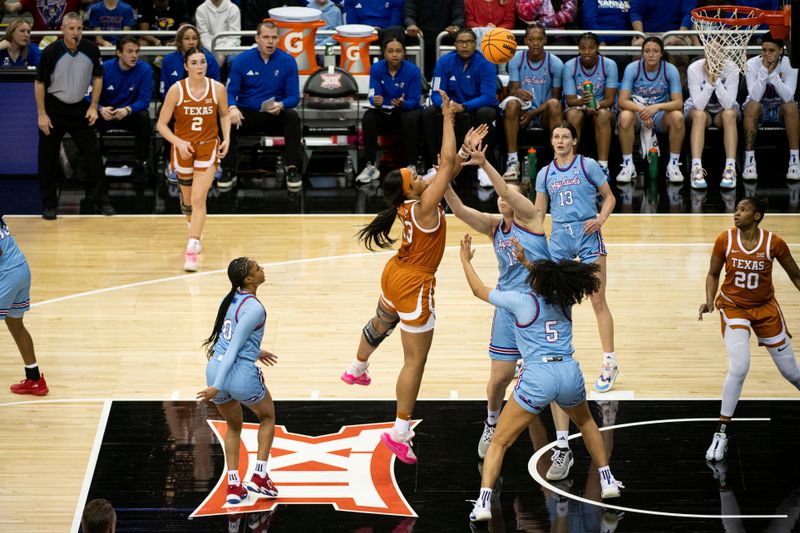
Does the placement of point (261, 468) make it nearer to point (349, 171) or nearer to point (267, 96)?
point (267, 96)

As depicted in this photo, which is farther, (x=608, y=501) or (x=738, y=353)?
(x=738, y=353)

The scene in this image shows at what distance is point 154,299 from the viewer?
408 inches

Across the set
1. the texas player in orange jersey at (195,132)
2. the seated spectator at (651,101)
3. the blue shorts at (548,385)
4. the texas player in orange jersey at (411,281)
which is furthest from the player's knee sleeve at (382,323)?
the seated spectator at (651,101)

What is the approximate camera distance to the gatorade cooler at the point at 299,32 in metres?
14.3

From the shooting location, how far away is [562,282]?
21.0 ft

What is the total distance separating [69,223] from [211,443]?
5532 millimetres

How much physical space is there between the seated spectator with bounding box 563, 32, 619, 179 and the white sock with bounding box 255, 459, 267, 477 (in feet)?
25.7

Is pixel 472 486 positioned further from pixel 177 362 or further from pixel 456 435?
pixel 177 362

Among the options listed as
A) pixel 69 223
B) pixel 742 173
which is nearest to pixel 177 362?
pixel 69 223

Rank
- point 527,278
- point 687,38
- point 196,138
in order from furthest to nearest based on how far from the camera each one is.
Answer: point 687,38, point 196,138, point 527,278

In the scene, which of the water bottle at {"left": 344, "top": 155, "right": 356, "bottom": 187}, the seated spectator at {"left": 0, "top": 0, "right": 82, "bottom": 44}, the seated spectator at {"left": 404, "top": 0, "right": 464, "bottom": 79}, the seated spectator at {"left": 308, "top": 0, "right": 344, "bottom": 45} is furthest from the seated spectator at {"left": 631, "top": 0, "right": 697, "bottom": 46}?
the seated spectator at {"left": 0, "top": 0, "right": 82, "bottom": 44}

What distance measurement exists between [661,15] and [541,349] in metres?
9.82

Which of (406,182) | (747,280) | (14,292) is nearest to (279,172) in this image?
(14,292)

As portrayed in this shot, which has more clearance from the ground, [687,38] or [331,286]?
[687,38]
